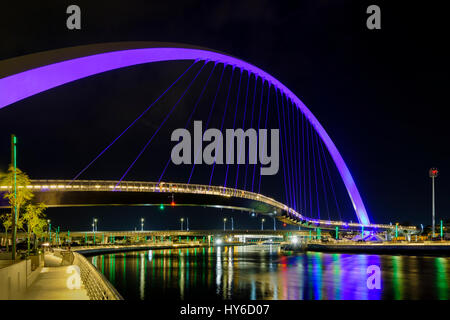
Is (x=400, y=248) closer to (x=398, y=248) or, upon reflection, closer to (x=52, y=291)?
(x=398, y=248)

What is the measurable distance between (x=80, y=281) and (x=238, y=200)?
140ft

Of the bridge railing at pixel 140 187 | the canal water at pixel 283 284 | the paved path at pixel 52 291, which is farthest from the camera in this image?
the bridge railing at pixel 140 187

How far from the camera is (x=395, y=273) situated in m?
36.8

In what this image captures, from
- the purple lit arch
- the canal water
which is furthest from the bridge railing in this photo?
the purple lit arch

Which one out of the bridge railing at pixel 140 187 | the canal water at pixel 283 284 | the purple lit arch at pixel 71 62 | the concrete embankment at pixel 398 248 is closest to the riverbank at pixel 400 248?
the concrete embankment at pixel 398 248

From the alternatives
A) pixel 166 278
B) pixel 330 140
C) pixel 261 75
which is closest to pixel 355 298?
pixel 166 278

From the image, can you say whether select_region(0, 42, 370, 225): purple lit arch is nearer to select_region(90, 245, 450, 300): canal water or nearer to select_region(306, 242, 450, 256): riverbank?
select_region(90, 245, 450, 300): canal water

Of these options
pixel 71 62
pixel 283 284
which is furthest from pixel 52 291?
pixel 283 284
